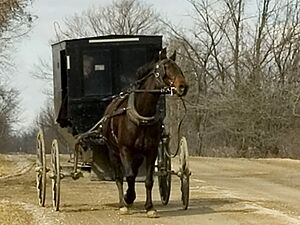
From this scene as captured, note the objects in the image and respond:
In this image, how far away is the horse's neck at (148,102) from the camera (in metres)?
14.1

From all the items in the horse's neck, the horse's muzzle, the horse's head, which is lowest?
the horse's neck

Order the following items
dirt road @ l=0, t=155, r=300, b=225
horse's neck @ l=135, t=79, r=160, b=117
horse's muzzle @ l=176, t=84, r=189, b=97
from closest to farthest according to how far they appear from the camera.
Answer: horse's muzzle @ l=176, t=84, r=189, b=97
dirt road @ l=0, t=155, r=300, b=225
horse's neck @ l=135, t=79, r=160, b=117

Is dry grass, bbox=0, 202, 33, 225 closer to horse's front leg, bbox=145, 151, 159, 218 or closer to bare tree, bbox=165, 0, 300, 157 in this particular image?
horse's front leg, bbox=145, 151, 159, 218

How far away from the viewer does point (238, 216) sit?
46.2 ft

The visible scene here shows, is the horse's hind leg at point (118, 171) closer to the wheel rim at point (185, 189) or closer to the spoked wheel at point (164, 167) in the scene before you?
the spoked wheel at point (164, 167)

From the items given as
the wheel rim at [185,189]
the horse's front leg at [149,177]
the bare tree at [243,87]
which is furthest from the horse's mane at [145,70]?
the bare tree at [243,87]

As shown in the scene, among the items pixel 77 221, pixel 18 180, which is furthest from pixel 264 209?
pixel 18 180

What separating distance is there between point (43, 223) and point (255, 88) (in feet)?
123

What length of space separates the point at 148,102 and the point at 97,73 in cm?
241

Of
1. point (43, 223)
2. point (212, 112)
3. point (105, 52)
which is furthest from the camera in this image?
point (212, 112)

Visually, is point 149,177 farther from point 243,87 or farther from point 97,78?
point 243,87

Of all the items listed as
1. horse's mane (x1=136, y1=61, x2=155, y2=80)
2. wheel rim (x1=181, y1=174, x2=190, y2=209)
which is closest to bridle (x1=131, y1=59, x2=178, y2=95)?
horse's mane (x1=136, y1=61, x2=155, y2=80)

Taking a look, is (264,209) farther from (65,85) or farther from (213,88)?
(213,88)

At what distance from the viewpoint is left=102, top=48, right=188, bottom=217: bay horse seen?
46.0 feet
